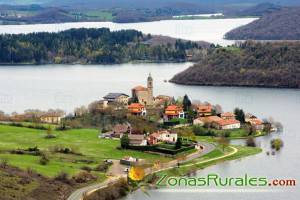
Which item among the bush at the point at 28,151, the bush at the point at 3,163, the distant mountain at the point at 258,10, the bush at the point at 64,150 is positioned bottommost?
the bush at the point at 64,150

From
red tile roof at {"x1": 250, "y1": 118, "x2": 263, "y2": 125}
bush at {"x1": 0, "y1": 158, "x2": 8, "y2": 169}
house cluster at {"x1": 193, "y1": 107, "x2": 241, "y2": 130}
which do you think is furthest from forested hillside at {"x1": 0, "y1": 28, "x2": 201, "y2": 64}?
bush at {"x1": 0, "y1": 158, "x2": 8, "y2": 169}

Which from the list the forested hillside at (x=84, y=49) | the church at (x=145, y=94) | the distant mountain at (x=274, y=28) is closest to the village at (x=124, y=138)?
the church at (x=145, y=94)

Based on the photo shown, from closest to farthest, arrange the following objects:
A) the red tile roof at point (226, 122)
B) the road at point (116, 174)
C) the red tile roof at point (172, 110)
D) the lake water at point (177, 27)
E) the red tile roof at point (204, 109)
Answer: the road at point (116, 174), the red tile roof at point (226, 122), the red tile roof at point (172, 110), the red tile roof at point (204, 109), the lake water at point (177, 27)

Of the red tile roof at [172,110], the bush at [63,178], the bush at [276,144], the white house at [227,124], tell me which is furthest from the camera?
the red tile roof at [172,110]

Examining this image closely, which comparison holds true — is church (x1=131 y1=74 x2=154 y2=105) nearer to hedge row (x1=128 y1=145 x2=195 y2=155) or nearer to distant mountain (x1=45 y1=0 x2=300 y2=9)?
hedge row (x1=128 y1=145 x2=195 y2=155)

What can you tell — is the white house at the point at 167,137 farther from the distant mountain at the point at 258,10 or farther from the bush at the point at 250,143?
the distant mountain at the point at 258,10

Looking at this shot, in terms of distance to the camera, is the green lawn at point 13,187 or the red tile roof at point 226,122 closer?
the green lawn at point 13,187
